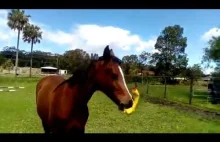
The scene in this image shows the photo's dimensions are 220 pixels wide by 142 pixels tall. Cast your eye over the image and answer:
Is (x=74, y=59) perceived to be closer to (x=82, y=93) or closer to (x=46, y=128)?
(x=82, y=93)

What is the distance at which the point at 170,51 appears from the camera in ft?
10.6

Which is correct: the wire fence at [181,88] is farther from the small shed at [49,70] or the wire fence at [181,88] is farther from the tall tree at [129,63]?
the small shed at [49,70]

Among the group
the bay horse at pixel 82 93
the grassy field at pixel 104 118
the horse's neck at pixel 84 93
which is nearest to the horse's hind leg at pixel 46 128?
the bay horse at pixel 82 93

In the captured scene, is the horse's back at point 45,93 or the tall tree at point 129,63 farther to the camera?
the horse's back at point 45,93

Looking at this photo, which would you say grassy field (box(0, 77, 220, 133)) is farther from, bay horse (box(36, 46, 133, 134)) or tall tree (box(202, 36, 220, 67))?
tall tree (box(202, 36, 220, 67))

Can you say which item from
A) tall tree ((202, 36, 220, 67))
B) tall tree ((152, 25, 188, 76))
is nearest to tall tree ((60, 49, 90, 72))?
tall tree ((152, 25, 188, 76))

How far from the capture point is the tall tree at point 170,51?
9.88ft

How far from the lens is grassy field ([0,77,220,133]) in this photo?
3061mm

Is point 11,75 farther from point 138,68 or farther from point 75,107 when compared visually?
point 138,68

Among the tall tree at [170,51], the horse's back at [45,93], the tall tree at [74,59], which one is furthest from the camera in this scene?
the tall tree at [170,51]

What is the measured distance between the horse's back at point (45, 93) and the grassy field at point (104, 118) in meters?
0.08
